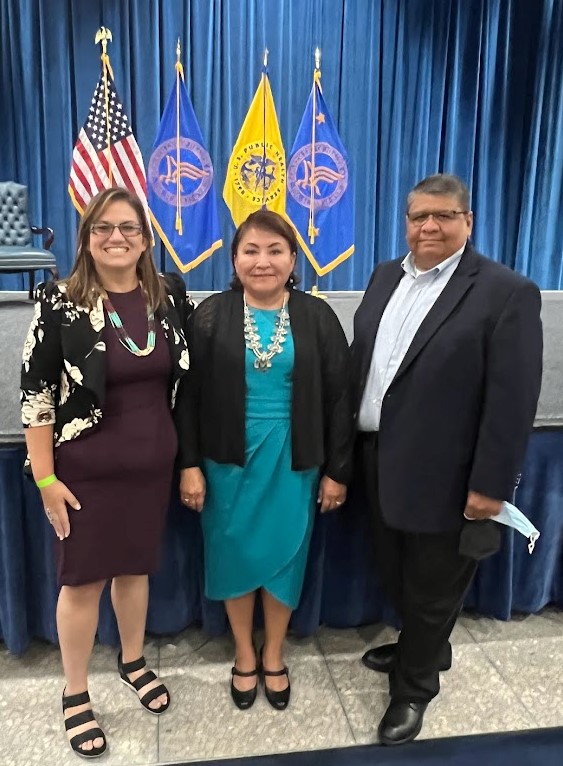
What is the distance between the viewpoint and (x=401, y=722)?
150 centimetres

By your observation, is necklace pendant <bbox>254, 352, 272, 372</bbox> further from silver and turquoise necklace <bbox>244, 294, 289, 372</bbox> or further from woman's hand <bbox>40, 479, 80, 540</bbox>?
woman's hand <bbox>40, 479, 80, 540</bbox>

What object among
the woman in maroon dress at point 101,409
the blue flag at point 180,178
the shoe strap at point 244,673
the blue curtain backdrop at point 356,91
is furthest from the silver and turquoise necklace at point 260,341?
the blue curtain backdrop at point 356,91

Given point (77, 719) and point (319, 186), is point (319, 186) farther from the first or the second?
point (77, 719)

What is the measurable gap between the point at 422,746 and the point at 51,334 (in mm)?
1338

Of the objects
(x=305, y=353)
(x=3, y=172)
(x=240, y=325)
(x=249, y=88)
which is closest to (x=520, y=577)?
(x=305, y=353)

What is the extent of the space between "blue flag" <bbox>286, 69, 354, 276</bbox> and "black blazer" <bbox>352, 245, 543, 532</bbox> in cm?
334

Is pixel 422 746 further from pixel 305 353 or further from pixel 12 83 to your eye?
pixel 12 83

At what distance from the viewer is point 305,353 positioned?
143 cm

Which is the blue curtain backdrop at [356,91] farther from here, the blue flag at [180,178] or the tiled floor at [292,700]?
the tiled floor at [292,700]

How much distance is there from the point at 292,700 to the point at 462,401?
0.99 meters

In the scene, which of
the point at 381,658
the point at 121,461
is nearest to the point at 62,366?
the point at 121,461

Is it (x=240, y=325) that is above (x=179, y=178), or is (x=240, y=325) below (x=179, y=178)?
below

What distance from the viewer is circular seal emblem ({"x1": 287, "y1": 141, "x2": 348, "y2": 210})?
4562mm

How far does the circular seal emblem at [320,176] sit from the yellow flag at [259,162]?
0.31 feet
